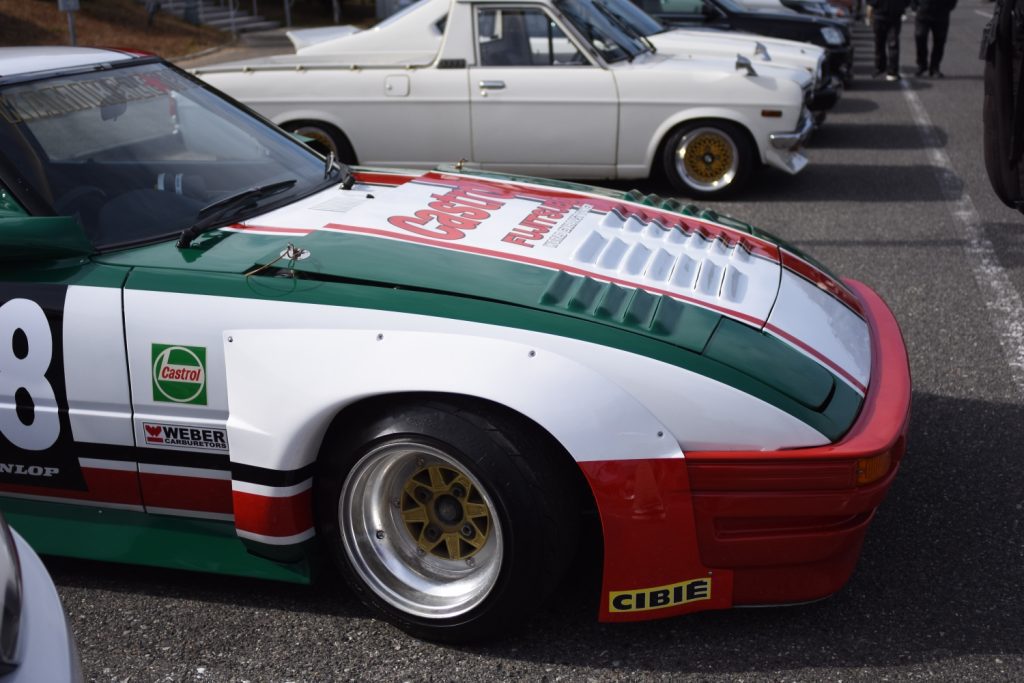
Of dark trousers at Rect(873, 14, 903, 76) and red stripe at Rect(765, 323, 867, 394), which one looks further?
dark trousers at Rect(873, 14, 903, 76)

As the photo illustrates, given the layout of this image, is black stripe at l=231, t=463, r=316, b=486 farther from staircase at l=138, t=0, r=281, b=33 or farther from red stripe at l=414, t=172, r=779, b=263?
staircase at l=138, t=0, r=281, b=33

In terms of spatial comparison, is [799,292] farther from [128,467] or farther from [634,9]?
[634,9]

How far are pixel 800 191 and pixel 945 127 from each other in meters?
3.17

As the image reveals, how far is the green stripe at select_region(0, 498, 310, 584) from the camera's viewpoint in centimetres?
287

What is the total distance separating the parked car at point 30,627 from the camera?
1707mm

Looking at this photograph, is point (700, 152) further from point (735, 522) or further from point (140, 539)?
point (140, 539)

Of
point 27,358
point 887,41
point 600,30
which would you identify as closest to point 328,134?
point 600,30

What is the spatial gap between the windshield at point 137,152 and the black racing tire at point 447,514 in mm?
960

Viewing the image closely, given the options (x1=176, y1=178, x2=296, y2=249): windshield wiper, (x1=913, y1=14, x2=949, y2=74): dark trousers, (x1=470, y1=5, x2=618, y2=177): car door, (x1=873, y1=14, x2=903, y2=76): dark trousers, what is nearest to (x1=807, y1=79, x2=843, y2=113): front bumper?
(x1=470, y1=5, x2=618, y2=177): car door

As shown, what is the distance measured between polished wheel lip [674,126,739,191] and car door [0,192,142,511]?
5.44 m

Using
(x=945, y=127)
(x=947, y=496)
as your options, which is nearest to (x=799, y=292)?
(x=947, y=496)

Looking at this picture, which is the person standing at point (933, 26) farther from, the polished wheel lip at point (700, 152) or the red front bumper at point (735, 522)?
the red front bumper at point (735, 522)

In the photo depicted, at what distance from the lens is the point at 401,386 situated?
2.58 meters

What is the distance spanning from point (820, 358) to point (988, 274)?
3.24 metres
